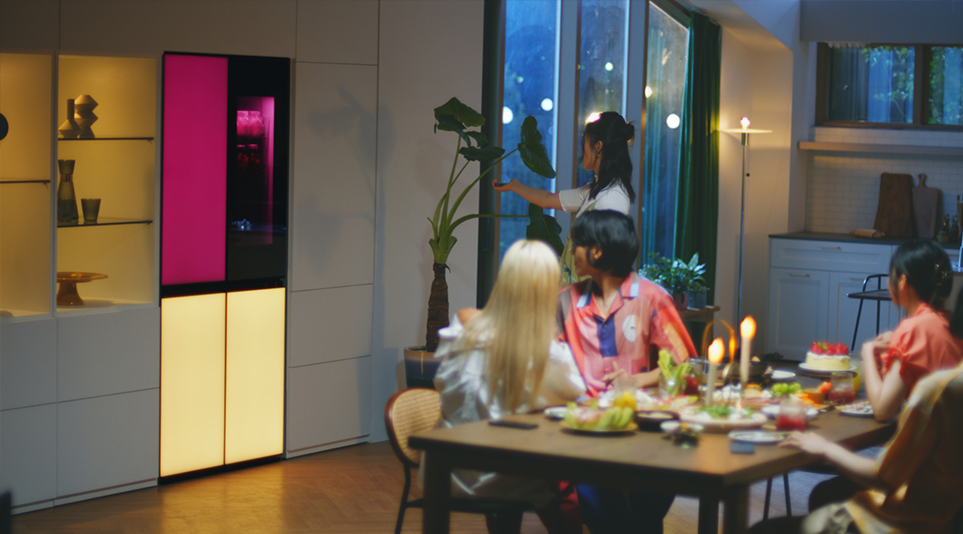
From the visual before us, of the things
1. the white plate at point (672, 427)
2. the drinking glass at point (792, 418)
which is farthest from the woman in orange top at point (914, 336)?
the white plate at point (672, 427)

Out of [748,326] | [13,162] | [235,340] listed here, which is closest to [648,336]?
[748,326]

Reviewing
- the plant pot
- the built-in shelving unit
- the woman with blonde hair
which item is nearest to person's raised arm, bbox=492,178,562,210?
the plant pot

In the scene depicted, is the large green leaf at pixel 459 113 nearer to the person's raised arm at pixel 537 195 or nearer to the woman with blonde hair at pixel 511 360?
the person's raised arm at pixel 537 195

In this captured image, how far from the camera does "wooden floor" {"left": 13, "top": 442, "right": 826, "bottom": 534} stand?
3910 millimetres

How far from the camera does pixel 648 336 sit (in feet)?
10.4

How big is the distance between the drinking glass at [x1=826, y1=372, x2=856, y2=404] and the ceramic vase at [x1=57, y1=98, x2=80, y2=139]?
10.8ft

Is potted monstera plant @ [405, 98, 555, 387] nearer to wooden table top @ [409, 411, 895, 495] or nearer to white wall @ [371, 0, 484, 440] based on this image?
white wall @ [371, 0, 484, 440]

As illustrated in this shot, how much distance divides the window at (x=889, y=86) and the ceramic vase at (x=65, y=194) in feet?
22.4

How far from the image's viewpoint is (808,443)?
2.36 metres

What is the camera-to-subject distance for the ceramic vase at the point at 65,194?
4.13 meters

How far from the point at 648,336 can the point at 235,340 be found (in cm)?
232

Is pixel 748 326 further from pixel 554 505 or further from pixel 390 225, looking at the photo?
pixel 390 225

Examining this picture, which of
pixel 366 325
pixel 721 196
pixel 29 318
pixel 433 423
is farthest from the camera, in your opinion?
pixel 721 196

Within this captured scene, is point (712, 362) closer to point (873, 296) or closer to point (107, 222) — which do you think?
point (107, 222)
